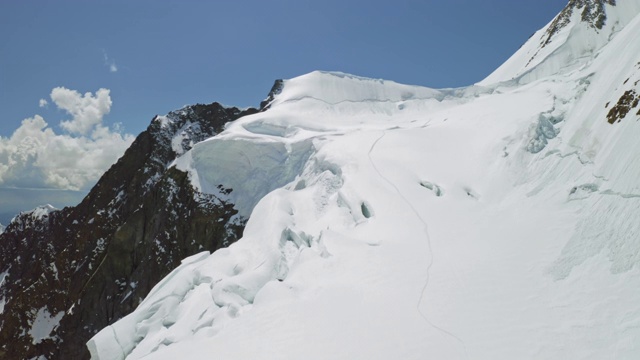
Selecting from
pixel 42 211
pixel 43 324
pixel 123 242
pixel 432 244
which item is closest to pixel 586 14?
pixel 432 244

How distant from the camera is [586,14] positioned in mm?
48844

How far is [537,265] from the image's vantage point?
951cm

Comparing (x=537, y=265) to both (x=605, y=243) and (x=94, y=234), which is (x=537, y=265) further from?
Result: (x=94, y=234)

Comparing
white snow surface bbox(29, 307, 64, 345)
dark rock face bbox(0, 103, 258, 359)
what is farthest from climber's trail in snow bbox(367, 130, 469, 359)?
white snow surface bbox(29, 307, 64, 345)

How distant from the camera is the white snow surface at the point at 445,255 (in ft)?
25.1

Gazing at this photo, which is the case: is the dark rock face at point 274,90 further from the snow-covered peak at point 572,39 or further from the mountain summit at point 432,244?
the snow-covered peak at point 572,39

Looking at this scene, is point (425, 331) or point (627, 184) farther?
point (627, 184)

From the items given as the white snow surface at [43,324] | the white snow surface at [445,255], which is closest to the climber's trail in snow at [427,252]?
the white snow surface at [445,255]

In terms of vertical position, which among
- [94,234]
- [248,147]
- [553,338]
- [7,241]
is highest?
[7,241]

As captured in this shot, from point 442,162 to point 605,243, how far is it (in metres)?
9.48

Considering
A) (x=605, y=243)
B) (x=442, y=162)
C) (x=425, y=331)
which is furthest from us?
(x=442, y=162)

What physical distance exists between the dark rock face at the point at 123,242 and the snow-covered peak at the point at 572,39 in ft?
117

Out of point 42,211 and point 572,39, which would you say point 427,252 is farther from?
point 42,211

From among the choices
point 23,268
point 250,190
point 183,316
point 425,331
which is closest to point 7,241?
point 23,268
